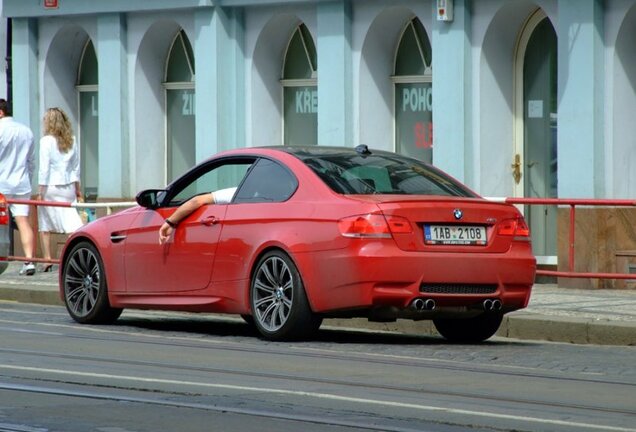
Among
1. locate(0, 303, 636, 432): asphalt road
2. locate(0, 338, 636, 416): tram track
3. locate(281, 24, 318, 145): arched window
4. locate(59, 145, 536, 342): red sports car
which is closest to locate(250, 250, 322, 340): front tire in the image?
locate(59, 145, 536, 342): red sports car

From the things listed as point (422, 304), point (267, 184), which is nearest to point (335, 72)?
point (267, 184)

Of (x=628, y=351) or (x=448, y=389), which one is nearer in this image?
(x=448, y=389)

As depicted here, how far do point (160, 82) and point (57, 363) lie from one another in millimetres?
14803

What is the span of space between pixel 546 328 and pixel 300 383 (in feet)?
14.9

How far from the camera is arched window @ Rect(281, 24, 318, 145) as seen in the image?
24.7 meters

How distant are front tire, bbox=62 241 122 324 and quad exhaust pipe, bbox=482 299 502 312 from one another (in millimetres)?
3604

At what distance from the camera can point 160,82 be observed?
26.4 metres

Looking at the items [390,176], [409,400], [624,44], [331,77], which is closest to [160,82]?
[331,77]

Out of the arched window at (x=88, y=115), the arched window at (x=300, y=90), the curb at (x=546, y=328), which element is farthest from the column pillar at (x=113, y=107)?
the curb at (x=546, y=328)

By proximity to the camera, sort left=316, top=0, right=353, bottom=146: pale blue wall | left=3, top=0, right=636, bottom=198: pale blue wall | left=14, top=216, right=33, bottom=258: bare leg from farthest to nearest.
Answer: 1. left=316, top=0, right=353, bottom=146: pale blue wall
2. left=14, top=216, right=33, bottom=258: bare leg
3. left=3, top=0, right=636, bottom=198: pale blue wall

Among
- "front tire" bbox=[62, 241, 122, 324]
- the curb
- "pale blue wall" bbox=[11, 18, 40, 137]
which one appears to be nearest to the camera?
the curb

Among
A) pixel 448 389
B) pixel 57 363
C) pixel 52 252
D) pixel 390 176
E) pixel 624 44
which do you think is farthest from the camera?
pixel 52 252

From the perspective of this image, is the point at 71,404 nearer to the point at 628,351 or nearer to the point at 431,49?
the point at 628,351

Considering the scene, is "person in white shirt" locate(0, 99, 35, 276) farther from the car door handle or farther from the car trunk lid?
the car trunk lid
